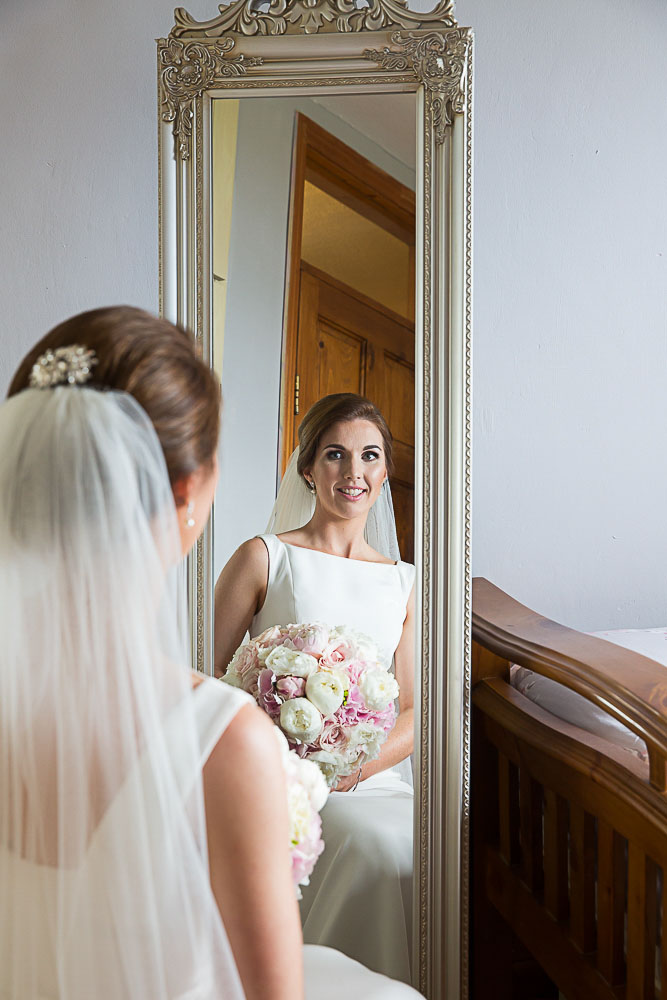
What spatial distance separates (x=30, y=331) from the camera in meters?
1.81

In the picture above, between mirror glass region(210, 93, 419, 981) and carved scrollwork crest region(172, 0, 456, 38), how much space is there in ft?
0.38

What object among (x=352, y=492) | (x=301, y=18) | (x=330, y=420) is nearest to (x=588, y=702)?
(x=352, y=492)

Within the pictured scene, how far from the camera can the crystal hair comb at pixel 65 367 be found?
0.75m

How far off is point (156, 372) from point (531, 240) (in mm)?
1332

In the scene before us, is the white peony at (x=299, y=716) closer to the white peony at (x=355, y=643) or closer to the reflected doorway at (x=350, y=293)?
the white peony at (x=355, y=643)

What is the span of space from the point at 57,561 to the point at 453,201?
3.28 ft

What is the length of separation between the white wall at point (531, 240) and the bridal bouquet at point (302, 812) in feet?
3.45

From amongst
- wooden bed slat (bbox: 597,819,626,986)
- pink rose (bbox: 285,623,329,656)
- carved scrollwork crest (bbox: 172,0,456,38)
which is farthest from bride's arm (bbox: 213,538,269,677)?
carved scrollwork crest (bbox: 172,0,456,38)

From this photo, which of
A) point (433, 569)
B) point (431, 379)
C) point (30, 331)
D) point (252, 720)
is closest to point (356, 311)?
point (431, 379)

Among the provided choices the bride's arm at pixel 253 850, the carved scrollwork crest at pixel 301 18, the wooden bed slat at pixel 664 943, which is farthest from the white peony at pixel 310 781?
the carved scrollwork crest at pixel 301 18

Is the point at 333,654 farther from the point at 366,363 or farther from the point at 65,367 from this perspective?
the point at 65,367

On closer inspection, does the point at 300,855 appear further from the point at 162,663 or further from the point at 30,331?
the point at 30,331

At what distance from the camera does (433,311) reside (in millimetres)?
1452

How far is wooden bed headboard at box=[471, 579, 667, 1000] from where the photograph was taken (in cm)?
108
